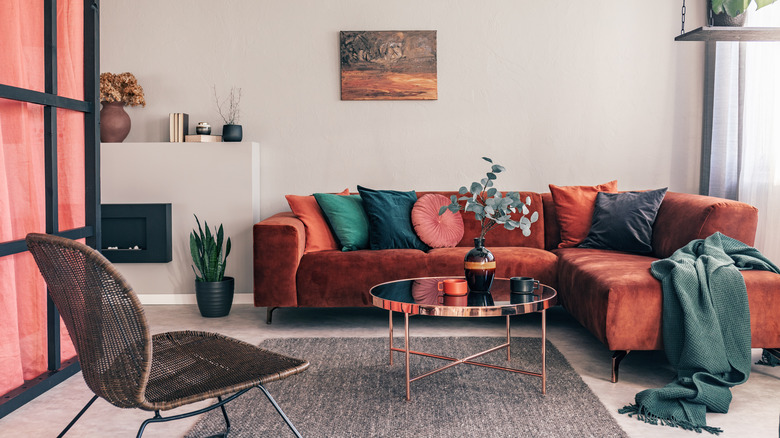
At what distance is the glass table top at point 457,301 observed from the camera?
8.02ft

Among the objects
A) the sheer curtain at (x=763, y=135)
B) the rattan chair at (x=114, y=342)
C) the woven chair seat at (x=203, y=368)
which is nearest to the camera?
the rattan chair at (x=114, y=342)

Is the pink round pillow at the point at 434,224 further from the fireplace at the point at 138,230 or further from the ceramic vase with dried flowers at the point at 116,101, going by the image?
the ceramic vase with dried flowers at the point at 116,101

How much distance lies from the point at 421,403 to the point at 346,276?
4.59 feet

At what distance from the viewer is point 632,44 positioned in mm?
4785

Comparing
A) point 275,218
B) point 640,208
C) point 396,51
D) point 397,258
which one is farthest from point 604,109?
point 275,218

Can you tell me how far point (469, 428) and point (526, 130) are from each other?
9.89 ft

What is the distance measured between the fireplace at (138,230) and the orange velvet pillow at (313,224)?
1.05m

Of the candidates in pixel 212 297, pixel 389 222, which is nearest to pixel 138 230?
pixel 212 297

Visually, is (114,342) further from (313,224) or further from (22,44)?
(313,224)

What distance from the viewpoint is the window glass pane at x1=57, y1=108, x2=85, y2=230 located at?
2.91m

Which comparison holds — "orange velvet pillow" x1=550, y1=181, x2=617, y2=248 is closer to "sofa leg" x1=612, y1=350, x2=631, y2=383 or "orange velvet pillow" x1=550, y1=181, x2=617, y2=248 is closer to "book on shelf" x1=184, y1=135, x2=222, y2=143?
"sofa leg" x1=612, y1=350, x2=631, y2=383

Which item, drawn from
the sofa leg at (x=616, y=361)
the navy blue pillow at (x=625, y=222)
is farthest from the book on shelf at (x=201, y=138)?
the sofa leg at (x=616, y=361)

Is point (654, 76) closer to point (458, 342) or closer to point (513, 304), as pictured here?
point (458, 342)

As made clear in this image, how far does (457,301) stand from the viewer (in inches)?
101
